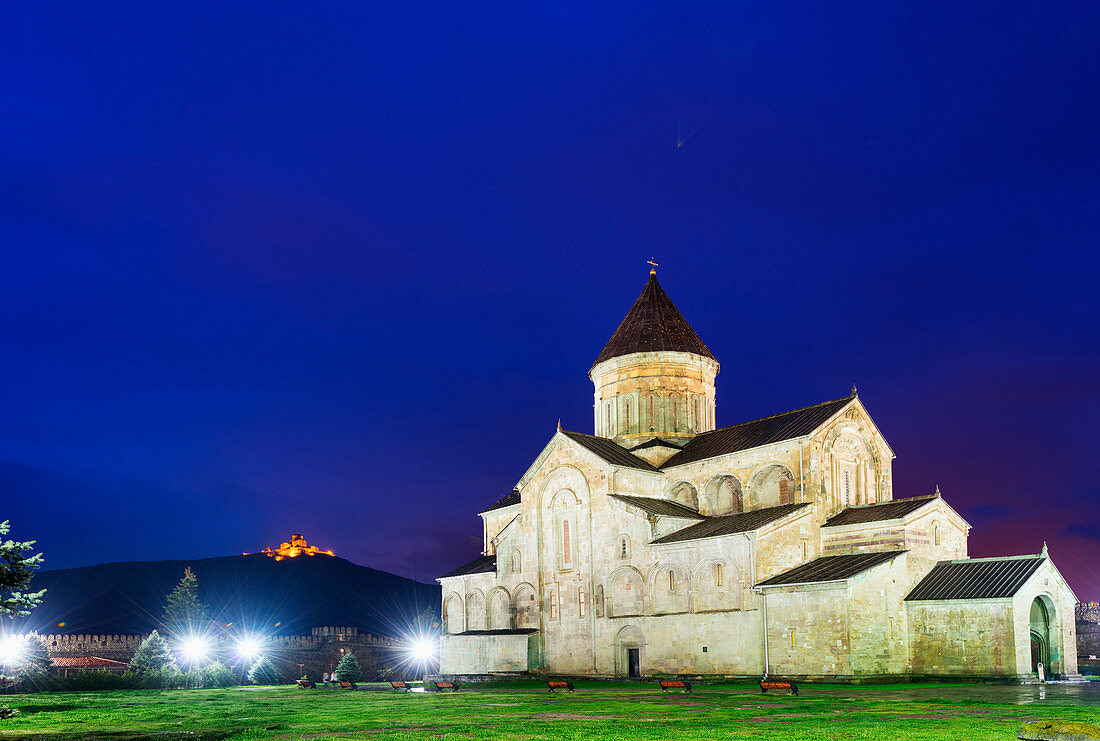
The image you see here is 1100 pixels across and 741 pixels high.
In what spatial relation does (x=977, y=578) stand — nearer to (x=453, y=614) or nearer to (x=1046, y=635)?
(x=1046, y=635)

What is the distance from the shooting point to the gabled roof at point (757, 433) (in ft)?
130

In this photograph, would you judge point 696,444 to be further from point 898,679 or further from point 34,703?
point 34,703

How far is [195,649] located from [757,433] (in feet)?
122

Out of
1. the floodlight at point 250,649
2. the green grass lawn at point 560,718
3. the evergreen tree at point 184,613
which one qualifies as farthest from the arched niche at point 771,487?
the evergreen tree at point 184,613

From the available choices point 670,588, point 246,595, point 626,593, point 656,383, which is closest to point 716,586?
point 670,588

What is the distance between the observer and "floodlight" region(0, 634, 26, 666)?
146 feet

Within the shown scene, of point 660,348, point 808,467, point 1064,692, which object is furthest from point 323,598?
point 1064,692

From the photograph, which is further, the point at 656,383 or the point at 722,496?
the point at 656,383

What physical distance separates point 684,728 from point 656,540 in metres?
22.4

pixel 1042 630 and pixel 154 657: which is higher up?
pixel 1042 630

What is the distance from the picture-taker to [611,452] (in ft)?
143

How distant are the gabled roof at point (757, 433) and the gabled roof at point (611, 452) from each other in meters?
1.26

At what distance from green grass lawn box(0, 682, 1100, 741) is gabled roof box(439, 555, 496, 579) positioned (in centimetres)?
1994

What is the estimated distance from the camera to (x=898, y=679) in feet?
107
